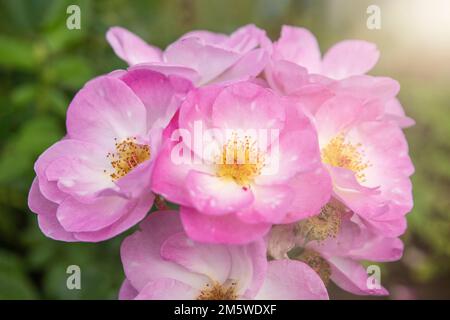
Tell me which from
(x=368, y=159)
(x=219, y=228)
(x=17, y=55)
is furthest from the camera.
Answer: (x=17, y=55)

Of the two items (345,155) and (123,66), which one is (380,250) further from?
(123,66)

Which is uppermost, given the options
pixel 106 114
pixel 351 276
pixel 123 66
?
pixel 106 114

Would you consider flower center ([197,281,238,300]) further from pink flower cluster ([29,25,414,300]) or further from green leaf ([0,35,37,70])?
green leaf ([0,35,37,70])

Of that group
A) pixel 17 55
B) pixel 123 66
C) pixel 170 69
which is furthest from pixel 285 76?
pixel 17 55

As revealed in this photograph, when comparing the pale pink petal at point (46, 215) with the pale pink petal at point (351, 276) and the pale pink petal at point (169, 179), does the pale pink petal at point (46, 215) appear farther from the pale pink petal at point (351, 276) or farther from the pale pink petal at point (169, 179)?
the pale pink petal at point (351, 276)

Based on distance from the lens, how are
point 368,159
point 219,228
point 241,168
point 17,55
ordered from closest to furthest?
point 219,228 → point 241,168 → point 368,159 → point 17,55

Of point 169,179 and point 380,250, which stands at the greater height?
point 169,179

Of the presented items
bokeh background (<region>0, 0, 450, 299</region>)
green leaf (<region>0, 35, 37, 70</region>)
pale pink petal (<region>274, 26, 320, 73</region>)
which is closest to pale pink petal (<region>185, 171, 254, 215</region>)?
pale pink petal (<region>274, 26, 320, 73</region>)

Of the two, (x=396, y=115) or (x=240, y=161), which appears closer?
(x=240, y=161)
